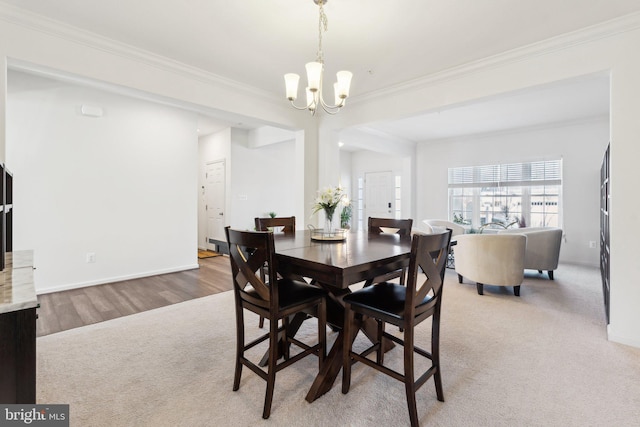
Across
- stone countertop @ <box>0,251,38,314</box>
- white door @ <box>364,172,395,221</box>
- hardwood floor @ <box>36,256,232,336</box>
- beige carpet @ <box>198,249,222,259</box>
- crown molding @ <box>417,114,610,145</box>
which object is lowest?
hardwood floor @ <box>36,256,232,336</box>

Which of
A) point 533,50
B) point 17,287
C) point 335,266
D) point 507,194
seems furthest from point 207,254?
point 507,194

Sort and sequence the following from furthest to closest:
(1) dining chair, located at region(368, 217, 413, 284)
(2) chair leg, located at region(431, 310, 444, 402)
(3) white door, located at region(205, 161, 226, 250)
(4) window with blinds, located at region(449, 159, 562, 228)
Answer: (3) white door, located at region(205, 161, 226, 250), (4) window with blinds, located at region(449, 159, 562, 228), (1) dining chair, located at region(368, 217, 413, 284), (2) chair leg, located at region(431, 310, 444, 402)

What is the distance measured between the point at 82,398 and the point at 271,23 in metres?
2.83

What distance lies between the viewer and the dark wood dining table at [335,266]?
152 cm

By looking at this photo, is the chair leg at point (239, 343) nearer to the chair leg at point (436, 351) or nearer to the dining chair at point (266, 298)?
the dining chair at point (266, 298)

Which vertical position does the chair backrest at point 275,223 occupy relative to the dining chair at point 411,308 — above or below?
above

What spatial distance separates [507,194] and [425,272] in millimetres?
5872

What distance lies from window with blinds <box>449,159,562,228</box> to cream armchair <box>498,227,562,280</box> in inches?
50.7

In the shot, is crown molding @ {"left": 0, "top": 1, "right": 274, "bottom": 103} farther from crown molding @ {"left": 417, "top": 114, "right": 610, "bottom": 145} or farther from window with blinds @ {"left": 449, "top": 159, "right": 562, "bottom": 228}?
window with blinds @ {"left": 449, "top": 159, "right": 562, "bottom": 228}

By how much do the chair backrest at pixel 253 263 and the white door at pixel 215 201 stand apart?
480cm

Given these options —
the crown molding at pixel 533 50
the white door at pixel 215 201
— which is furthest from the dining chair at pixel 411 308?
the white door at pixel 215 201

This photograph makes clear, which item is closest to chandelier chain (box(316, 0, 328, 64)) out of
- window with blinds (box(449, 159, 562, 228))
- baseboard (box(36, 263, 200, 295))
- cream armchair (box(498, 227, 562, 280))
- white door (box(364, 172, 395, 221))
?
cream armchair (box(498, 227, 562, 280))

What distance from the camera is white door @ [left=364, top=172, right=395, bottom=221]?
8155 mm

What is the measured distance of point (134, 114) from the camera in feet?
14.3
